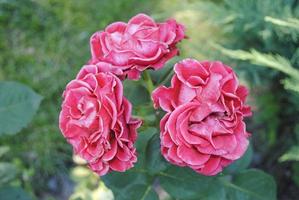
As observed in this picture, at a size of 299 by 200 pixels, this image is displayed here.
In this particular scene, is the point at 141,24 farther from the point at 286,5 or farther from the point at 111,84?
the point at 286,5

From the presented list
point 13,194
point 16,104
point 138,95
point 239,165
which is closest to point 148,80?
point 138,95

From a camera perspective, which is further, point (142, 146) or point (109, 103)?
point (142, 146)

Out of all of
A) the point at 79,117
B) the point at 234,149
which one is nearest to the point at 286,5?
the point at 234,149

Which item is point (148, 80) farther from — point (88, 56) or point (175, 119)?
point (88, 56)

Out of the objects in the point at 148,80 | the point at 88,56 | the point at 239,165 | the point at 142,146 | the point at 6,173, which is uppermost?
the point at 148,80

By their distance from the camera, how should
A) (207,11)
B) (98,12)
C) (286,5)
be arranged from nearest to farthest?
1. (286,5)
2. (207,11)
3. (98,12)

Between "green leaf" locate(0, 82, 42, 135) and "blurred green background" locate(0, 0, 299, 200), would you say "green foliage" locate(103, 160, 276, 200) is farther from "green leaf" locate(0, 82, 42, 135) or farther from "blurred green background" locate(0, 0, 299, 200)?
"green leaf" locate(0, 82, 42, 135)

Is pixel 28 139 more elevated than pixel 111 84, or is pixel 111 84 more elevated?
pixel 111 84

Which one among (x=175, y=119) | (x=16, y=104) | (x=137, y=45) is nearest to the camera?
(x=175, y=119)
